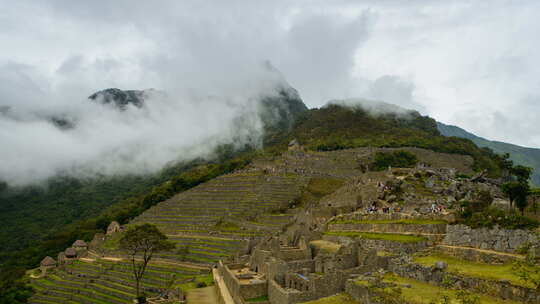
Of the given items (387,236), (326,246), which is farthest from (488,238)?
(326,246)

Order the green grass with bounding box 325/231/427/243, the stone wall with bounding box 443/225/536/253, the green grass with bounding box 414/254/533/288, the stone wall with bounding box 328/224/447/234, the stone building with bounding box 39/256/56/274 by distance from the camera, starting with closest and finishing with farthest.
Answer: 1. the green grass with bounding box 414/254/533/288
2. the stone wall with bounding box 443/225/536/253
3. the green grass with bounding box 325/231/427/243
4. the stone wall with bounding box 328/224/447/234
5. the stone building with bounding box 39/256/56/274

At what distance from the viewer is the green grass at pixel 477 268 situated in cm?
1406

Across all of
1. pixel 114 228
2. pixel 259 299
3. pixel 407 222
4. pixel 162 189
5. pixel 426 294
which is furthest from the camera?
pixel 162 189

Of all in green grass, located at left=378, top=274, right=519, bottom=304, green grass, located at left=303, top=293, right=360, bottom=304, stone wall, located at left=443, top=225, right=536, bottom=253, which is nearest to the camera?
green grass, located at left=378, top=274, right=519, bottom=304

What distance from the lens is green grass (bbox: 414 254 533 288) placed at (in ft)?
46.1

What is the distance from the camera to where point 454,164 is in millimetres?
70375

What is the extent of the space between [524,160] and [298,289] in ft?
394

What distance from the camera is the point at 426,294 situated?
47.4 ft

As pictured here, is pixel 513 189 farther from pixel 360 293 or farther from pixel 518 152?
pixel 518 152

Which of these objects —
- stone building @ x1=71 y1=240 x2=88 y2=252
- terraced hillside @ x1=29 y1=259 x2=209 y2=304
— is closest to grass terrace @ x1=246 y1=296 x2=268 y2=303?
terraced hillside @ x1=29 y1=259 x2=209 y2=304

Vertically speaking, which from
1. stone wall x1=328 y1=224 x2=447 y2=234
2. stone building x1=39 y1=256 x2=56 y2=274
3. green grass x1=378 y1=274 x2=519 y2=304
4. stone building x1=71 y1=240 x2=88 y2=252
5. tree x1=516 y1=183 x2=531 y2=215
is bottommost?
stone building x1=39 y1=256 x2=56 y2=274

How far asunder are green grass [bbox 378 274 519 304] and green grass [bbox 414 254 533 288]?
2.83 feet

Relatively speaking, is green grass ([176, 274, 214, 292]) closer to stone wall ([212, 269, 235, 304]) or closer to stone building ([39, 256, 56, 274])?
stone wall ([212, 269, 235, 304])

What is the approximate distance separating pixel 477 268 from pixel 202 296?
60.9ft
